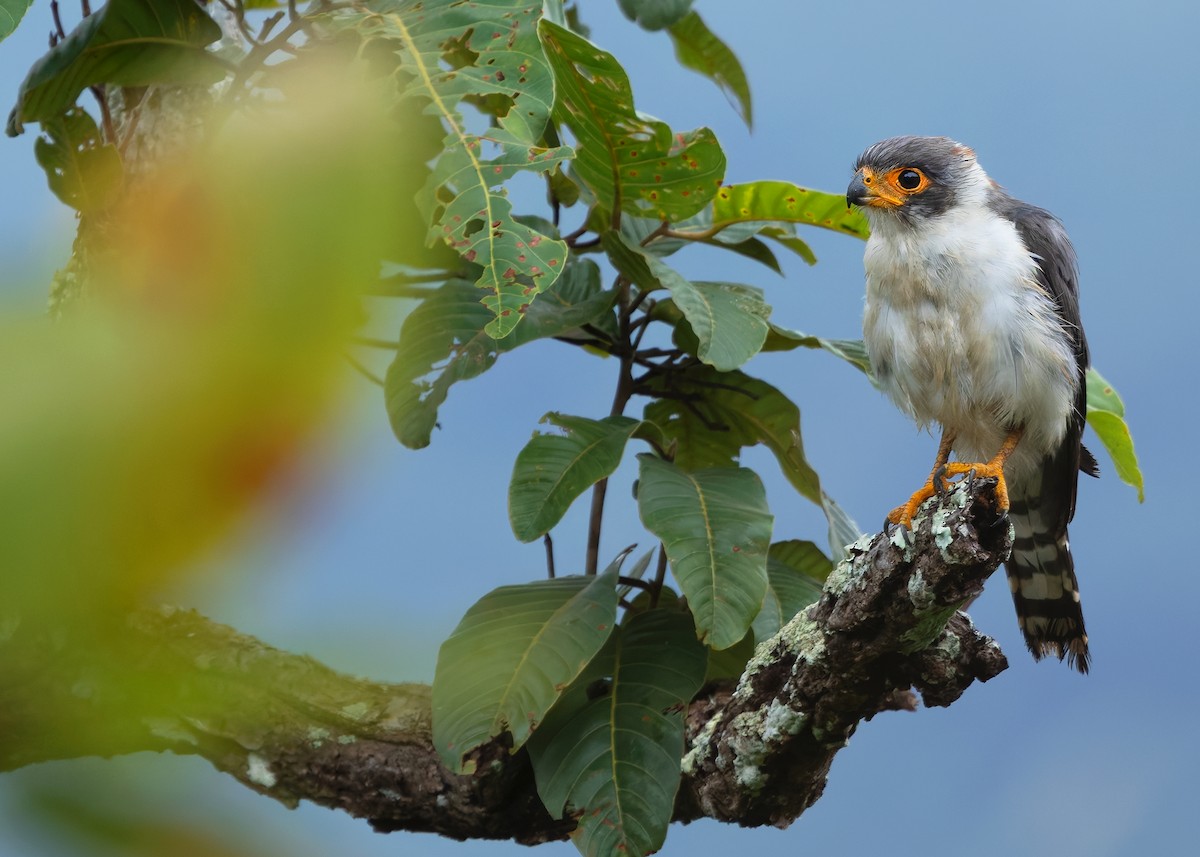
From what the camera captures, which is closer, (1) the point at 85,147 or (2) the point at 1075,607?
(2) the point at 1075,607

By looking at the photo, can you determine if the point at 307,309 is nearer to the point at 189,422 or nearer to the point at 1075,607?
the point at 189,422

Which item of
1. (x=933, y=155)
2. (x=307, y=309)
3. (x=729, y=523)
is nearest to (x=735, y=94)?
(x=933, y=155)

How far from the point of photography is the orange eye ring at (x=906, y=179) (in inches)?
87.5

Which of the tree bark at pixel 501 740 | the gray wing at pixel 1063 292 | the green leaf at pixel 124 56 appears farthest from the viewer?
the green leaf at pixel 124 56

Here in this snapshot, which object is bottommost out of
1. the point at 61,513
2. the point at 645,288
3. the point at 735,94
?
the point at 61,513

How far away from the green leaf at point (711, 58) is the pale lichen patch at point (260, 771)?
182cm

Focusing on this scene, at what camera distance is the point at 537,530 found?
6.67 feet

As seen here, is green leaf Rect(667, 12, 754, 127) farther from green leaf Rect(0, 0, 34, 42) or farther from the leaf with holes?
green leaf Rect(0, 0, 34, 42)

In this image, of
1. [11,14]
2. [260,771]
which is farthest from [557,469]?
[11,14]

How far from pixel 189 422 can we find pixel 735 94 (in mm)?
2483

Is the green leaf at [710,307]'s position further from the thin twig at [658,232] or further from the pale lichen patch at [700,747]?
the pale lichen patch at [700,747]

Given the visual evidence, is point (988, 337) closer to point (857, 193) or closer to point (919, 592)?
point (857, 193)

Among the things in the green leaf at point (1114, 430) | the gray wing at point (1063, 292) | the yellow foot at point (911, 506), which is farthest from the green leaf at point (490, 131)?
the green leaf at point (1114, 430)

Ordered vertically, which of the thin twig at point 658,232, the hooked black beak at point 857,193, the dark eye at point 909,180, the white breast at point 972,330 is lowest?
the white breast at point 972,330
